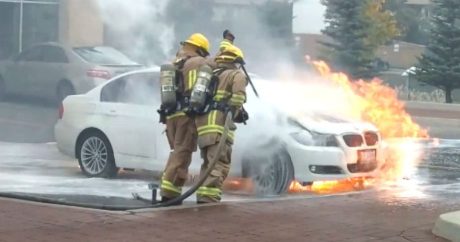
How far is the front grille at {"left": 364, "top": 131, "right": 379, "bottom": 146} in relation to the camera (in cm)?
1122

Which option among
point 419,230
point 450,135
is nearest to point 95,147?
point 419,230

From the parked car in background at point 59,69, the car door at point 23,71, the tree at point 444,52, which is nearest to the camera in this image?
the parked car in background at point 59,69

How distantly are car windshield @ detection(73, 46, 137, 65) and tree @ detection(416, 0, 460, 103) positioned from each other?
1331 centimetres

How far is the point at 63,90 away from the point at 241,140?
10.6m

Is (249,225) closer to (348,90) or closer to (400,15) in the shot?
(348,90)

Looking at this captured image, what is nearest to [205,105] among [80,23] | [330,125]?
[330,125]

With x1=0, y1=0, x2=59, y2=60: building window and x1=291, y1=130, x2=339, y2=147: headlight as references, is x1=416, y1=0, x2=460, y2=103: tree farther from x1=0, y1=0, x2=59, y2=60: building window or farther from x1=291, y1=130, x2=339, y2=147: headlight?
x1=291, y1=130, x2=339, y2=147: headlight

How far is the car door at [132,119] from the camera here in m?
11.6

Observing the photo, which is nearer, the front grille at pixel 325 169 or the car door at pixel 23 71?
the front grille at pixel 325 169

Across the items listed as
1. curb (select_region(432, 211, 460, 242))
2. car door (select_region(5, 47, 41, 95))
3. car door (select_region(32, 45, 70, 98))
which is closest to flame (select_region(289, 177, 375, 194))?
curb (select_region(432, 211, 460, 242))

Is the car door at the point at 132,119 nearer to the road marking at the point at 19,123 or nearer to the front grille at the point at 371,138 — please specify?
the front grille at the point at 371,138

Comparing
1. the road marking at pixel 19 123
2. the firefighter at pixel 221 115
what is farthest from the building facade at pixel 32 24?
the firefighter at pixel 221 115

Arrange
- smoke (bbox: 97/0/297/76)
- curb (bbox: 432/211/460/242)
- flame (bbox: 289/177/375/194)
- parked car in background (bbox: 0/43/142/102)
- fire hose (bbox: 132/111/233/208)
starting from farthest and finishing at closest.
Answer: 1. parked car in background (bbox: 0/43/142/102)
2. smoke (bbox: 97/0/297/76)
3. flame (bbox: 289/177/375/194)
4. fire hose (bbox: 132/111/233/208)
5. curb (bbox: 432/211/460/242)

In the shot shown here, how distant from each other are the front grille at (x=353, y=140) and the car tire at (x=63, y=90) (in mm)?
10606
